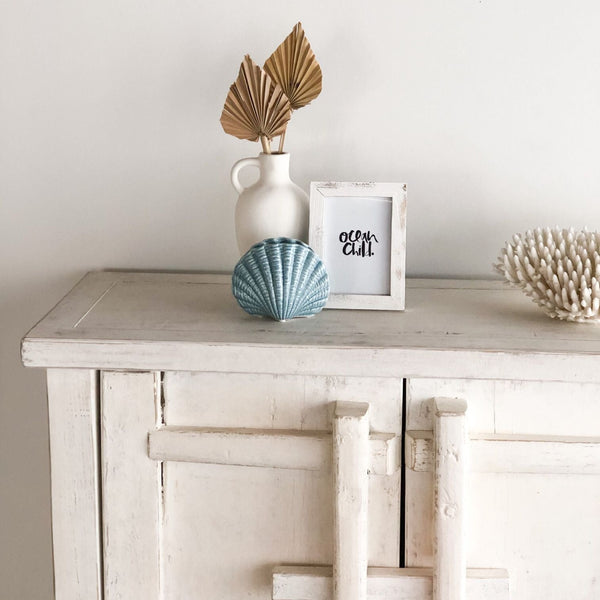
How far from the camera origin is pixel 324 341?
2.92 ft

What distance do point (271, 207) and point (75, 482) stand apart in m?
0.37

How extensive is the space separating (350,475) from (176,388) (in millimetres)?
197

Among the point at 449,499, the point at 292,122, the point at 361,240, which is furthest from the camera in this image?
the point at 292,122

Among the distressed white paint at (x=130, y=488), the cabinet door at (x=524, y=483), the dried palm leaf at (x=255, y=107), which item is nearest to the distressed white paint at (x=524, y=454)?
the cabinet door at (x=524, y=483)

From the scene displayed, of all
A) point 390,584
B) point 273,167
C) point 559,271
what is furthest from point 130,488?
point 559,271

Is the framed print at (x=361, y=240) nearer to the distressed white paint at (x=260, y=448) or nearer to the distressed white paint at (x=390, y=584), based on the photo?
the distressed white paint at (x=260, y=448)

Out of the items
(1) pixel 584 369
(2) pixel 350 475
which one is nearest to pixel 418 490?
(2) pixel 350 475

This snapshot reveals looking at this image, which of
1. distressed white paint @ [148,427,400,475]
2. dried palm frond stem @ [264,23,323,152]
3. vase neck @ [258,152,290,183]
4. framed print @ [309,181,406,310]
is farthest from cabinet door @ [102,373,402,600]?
dried palm frond stem @ [264,23,323,152]

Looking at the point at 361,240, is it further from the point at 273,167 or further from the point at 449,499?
the point at 449,499

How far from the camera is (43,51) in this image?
1162 millimetres

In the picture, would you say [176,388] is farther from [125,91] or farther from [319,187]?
[125,91]

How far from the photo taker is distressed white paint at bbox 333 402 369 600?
87 cm

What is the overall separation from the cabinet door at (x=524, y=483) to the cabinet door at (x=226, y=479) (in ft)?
0.09

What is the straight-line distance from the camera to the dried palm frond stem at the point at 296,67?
104 centimetres
